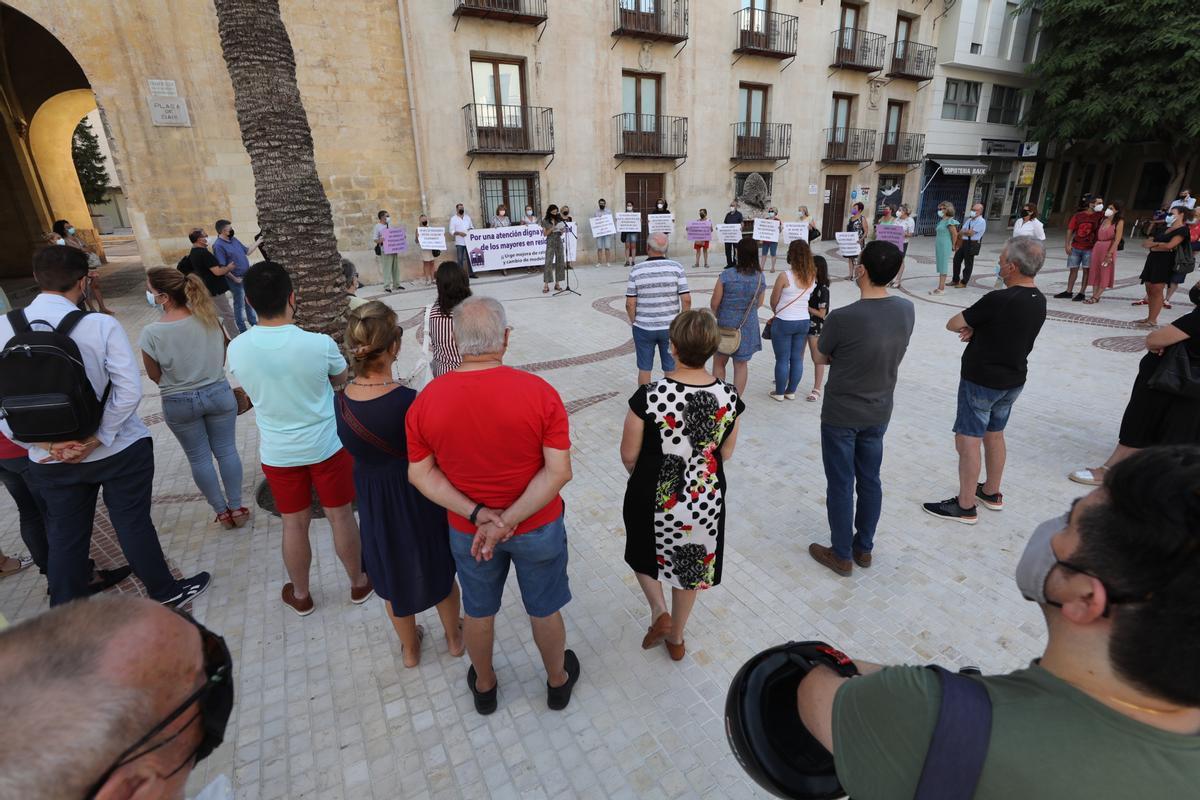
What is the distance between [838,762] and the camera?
1.05 m

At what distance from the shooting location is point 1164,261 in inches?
326

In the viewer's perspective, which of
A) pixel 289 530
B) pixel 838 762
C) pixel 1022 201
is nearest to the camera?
pixel 838 762

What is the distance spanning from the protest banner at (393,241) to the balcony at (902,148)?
796 inches

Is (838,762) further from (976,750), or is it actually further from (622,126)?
(622,126)

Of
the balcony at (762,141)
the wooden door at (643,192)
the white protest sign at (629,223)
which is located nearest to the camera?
the white protest sign at (629,223)

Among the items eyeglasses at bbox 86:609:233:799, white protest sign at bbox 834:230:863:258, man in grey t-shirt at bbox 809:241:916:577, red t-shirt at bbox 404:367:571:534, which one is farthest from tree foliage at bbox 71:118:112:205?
eyeglasses at bbox 86:609:233:799

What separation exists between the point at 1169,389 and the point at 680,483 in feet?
11.1

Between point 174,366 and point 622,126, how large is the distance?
1677 centimetres

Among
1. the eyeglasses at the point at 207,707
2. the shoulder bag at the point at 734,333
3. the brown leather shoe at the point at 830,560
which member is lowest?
the brown leather shoe at the point at 830,560

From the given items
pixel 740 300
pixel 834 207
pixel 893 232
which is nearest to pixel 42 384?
pixel 740 300

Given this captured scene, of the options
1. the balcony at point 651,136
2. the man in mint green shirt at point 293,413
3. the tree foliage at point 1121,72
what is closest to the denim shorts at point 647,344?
the man in mint green shirt at point 293,413

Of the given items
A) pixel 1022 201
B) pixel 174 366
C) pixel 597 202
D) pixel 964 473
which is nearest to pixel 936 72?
pixel 1022 201

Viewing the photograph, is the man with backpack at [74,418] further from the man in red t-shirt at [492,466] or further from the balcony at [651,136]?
the balcony at [651,136]

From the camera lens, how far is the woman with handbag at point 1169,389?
137 inches
